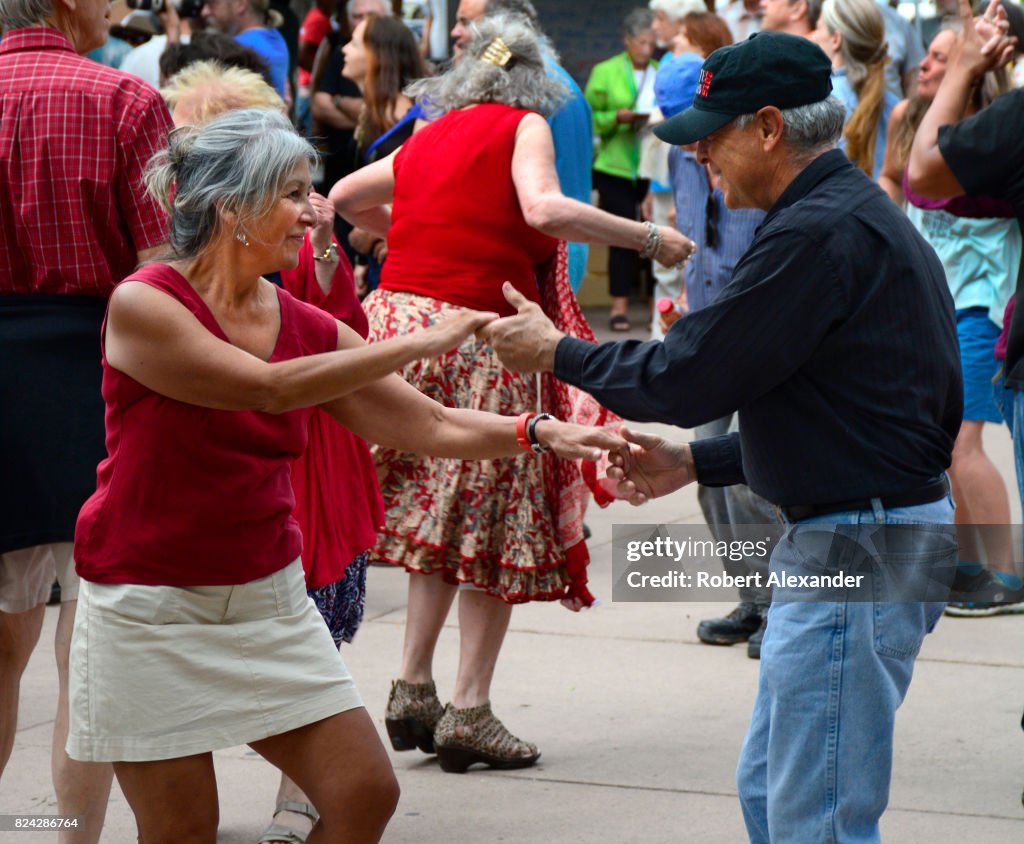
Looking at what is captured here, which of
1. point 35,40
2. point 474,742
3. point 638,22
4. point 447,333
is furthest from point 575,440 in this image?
point 638,22

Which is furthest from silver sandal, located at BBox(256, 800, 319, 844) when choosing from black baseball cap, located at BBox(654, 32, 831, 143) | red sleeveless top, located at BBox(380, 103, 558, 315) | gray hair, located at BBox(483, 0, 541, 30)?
gray hair, located at BBox(483, 0, 541, 30)

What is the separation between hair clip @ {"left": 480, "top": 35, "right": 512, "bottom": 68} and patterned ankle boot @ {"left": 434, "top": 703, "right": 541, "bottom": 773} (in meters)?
1.97

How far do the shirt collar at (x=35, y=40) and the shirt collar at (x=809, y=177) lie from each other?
1.87 meters

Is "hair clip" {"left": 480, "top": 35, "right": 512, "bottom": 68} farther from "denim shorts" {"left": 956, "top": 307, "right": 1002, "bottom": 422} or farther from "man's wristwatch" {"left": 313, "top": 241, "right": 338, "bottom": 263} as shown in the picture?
"denim shorts" {"left": 956, "top": 307, "right": 1002, "bottom": 422}

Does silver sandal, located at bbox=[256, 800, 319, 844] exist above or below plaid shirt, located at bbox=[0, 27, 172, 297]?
below

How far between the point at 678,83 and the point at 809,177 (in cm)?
307

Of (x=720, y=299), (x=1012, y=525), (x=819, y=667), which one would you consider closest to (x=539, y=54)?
(x=720, y=299)

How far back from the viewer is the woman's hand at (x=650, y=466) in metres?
3.39

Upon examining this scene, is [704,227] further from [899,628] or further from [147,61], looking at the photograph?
[147,61]

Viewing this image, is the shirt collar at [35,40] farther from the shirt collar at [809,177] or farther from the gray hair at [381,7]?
the gray hair at [381,7]

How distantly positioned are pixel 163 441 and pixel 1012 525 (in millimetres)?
5081

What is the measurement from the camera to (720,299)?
2.85m

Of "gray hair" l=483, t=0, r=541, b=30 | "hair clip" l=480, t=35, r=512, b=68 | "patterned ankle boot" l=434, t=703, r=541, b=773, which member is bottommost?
"patterned ankle boot" l=434, t=703, r=541, b=773

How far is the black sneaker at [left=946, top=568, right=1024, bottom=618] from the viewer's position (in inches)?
240
